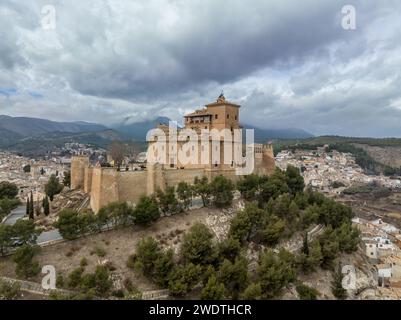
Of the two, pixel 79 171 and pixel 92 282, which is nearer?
pixel 92 282

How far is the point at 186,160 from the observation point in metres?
31.8

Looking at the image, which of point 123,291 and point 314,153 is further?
point 314,153

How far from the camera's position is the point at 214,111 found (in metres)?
A: 34.2

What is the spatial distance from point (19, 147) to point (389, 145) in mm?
172302

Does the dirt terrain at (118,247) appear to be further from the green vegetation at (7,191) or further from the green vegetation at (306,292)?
the green vegetation at (7,191)

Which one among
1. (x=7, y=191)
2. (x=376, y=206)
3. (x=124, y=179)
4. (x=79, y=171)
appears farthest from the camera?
(x=376, y=206)

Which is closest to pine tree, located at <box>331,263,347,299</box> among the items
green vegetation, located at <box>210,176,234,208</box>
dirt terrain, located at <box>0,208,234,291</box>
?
dirt terrain, located at <box>0,208,234,291</box>

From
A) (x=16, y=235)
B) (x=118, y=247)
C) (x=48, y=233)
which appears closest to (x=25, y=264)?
(x=16, y=235)

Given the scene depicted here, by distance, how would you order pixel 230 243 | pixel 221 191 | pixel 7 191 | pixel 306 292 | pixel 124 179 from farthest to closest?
pixel 7 191 < pixel 221 191 < pixel 124 179 < pixel 230 243 < pixel 306 292

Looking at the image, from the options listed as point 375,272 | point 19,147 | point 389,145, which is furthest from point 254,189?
point 19,147

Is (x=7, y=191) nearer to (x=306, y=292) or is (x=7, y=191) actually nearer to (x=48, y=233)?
(x=48, y=233)

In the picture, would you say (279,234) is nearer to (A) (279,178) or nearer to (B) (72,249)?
(A) (279,178)
